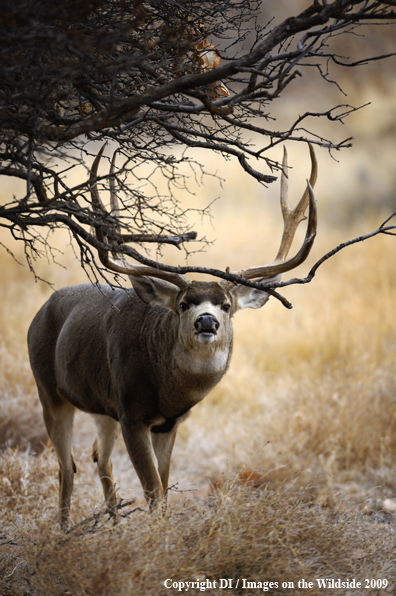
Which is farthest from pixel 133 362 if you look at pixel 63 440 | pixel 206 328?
pixel 63 440

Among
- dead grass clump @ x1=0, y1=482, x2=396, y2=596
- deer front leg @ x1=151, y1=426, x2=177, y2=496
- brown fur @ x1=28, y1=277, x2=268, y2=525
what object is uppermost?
brown fur @ x1=28, y1=277, x2=268, y2=525

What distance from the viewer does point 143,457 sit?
3.84 metres

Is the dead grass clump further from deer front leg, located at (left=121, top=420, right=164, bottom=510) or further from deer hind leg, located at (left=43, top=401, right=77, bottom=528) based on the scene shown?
deer hind leg, located at (left=43, top=401, right=77, bottom=528)

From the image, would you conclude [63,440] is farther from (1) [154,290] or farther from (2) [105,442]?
(1) [154,290]

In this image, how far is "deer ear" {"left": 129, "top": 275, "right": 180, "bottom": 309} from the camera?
3.96m

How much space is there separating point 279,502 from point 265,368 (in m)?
5.79

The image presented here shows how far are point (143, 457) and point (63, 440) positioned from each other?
1066mm

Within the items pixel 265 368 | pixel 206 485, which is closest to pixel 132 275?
pixel 206 485

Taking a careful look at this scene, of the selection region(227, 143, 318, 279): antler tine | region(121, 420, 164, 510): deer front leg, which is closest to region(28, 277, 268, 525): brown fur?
region(121, 420, 164, 510): deer front leg

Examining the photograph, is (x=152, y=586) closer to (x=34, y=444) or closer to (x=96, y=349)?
(x=96, y=349)

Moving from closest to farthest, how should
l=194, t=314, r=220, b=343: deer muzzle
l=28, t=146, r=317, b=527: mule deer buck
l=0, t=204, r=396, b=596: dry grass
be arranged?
l=0, t=204, r=396, b=596: dry grass < l=194, t=314, r=220, b=343: deer muzzle < l=28, t=146, r=317, b=527: mule deer buck

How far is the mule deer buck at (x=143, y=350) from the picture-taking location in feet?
12.5

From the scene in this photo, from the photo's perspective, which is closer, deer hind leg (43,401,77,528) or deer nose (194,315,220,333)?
deer nose (194,315,220,333)

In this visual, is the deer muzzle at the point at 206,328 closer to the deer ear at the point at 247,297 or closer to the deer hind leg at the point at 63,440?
the deer ear at the point at 247,297
